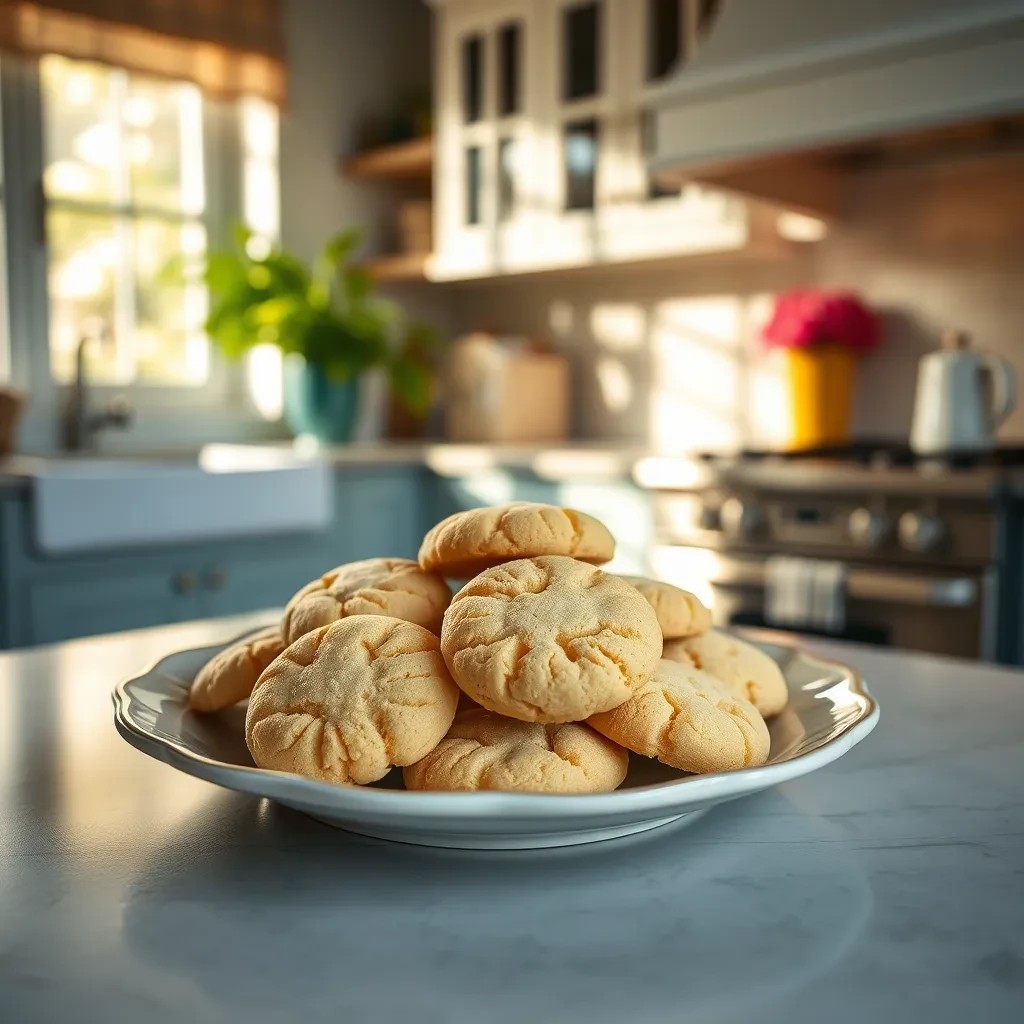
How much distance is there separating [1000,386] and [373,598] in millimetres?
1984

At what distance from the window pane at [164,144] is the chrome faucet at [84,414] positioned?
0.56 metres

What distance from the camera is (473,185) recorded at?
3.16 m

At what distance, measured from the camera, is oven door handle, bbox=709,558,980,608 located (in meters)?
2.01

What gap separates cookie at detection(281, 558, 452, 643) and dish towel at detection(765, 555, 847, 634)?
1.65 metres

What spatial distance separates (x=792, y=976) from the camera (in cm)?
41

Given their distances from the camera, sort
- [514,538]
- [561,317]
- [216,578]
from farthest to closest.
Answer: [561,317] → [216,578] → [514,538]

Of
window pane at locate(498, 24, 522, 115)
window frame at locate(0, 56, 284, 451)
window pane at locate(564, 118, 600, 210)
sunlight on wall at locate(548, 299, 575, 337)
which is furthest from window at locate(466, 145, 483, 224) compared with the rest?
window frame at locate(0, 56, 284, 451)

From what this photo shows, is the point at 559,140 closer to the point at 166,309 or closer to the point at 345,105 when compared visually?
the point at 345,105

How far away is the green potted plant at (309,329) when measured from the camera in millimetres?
3021

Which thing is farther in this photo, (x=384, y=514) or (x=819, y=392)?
(x=384, y=514)

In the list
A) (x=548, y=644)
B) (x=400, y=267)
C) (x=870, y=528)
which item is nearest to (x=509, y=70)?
(x=400, y=267)

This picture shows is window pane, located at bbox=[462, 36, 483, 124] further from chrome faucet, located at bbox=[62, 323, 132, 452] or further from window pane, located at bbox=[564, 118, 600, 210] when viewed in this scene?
chrome faucet, located at bbox=[62, 323, 132, 452]

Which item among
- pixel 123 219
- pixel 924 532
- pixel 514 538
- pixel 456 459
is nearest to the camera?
pixel 514 538

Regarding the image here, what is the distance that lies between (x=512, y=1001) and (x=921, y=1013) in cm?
14
